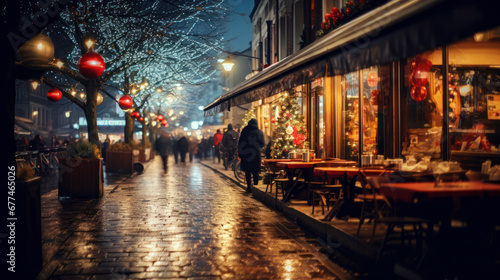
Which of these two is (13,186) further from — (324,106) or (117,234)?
(324,106)

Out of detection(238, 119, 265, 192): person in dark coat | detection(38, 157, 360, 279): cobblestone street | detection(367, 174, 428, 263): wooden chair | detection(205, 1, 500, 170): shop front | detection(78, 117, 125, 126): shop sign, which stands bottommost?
detection(38, 157, 360, 279): cobblestone street

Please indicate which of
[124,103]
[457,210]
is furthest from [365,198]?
[124,103]

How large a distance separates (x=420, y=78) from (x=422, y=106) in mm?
569

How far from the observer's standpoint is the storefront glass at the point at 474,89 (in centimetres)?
973

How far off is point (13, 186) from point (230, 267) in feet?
8.66

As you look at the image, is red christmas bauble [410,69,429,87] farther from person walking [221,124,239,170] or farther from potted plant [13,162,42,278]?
person walking [221,124,239,170]

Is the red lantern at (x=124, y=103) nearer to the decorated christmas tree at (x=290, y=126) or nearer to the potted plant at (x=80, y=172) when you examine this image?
the potted plant at (x=80, y=172)

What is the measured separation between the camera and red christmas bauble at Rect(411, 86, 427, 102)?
10477 millimetres

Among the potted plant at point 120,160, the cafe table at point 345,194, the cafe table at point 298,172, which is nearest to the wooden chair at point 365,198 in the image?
the cafe table at point 345,194

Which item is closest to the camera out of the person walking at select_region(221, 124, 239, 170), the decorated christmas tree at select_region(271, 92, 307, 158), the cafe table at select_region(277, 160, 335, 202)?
the cafe table at select_region(277, 160, 335, 202)

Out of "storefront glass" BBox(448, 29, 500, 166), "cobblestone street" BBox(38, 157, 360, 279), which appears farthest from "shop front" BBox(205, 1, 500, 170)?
"cobblestone street" BBox(38, 157, 360, 279)

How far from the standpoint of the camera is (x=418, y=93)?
1055 cm

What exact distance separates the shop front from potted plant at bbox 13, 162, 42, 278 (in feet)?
13.2

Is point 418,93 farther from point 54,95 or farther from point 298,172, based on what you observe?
point 54,95
